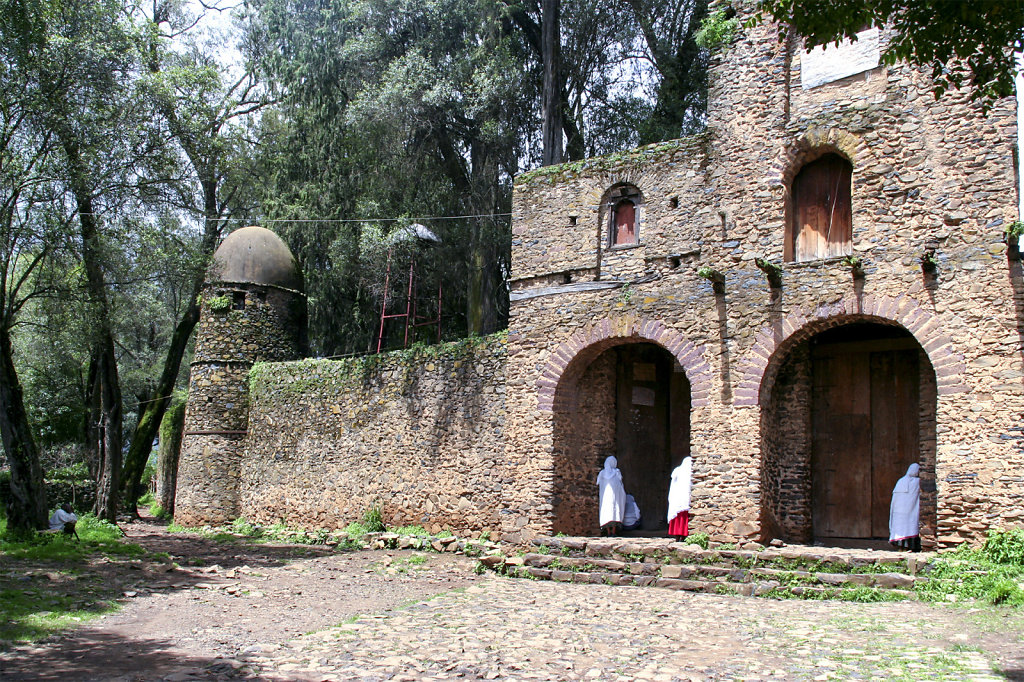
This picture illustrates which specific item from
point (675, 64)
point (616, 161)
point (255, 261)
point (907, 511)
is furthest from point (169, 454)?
point (907, 511)

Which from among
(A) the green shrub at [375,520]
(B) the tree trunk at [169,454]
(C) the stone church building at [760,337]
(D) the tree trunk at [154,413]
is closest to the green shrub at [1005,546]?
(C) the stone church building at [760,337]

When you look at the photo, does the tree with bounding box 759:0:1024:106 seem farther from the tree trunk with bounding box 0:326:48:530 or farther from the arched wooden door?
the tree trunk with bounding box 0:326:48:530

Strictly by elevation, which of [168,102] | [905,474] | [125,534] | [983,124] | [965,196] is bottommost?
[125,534]

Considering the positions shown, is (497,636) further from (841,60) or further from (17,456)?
(17,456)

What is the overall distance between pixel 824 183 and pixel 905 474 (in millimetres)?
3948

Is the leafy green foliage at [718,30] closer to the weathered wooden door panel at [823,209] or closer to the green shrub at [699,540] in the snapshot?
the weathered wooden door panel at [823,209]

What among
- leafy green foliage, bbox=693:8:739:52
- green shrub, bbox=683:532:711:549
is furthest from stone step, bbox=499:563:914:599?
leafy green foliage, bbox=693:8:739:52

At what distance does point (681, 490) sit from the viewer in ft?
41.4

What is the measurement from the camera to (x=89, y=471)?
2219 centimetres

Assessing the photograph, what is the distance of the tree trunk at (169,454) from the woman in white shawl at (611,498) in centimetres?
1310

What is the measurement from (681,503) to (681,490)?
181 millimetres

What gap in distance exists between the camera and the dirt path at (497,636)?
21.9ft

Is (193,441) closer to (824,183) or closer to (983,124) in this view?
(824,183)

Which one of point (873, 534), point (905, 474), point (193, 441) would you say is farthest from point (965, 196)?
point (193, 441)
